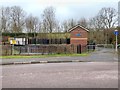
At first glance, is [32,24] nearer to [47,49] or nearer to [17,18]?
[17,18]

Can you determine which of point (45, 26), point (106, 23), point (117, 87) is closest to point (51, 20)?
point (45, 26)

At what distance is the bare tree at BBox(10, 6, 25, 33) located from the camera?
69.4 m

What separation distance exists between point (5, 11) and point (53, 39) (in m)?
20.8

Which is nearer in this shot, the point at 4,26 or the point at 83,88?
the point at 83,88

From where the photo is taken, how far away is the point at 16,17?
7250cm

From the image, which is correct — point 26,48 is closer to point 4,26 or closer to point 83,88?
point 83,88

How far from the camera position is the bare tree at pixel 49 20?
68500 mm

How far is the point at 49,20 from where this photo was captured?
6894 centimetres

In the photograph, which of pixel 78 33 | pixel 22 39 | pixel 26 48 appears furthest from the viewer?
pixel 22 39

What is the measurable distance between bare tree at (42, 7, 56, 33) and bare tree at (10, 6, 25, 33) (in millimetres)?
6417

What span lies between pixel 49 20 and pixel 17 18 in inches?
387

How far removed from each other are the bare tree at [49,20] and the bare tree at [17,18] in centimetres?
642

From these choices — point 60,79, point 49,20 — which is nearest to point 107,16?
point 49,20

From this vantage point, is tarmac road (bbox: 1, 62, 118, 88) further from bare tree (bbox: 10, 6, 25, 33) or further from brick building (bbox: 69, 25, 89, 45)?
bare tree (bbox: 10, 6, 25, 33)
